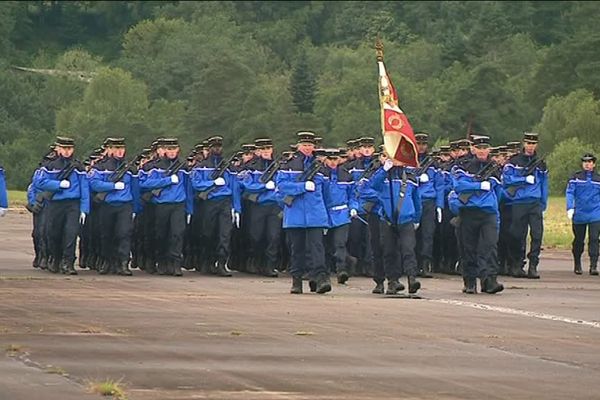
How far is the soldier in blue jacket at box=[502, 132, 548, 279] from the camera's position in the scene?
3081 cm

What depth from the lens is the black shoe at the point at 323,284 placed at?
2541cm

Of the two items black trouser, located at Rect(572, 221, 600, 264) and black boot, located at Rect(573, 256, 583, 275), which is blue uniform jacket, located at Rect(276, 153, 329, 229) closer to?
black boot, located at Rect(573, 256, 583, 275)

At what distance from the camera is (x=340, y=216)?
28500 mm

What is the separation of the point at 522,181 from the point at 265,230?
157 inches

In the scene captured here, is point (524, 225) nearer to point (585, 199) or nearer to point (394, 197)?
point (585, 199)

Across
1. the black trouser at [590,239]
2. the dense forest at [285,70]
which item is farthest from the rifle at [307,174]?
the dense forest at [285,70]

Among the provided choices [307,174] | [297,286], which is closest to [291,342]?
[297,286]

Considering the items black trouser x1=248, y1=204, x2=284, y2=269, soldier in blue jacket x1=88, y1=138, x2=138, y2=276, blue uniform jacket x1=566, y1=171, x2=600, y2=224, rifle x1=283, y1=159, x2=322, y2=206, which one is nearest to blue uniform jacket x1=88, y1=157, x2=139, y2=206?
soldier in blue jacket x1=88, y1=138, x2=138, y2=276

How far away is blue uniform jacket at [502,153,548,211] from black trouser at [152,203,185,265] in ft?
16.2

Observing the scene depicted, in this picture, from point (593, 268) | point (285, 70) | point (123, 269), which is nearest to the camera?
point (123, 269)

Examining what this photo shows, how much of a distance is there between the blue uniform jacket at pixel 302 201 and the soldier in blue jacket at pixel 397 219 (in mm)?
915

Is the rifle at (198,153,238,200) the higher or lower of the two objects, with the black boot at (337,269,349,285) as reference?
higher

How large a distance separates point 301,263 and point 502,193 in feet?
20.3

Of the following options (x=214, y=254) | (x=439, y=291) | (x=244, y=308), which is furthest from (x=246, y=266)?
(x=244, y=308)
